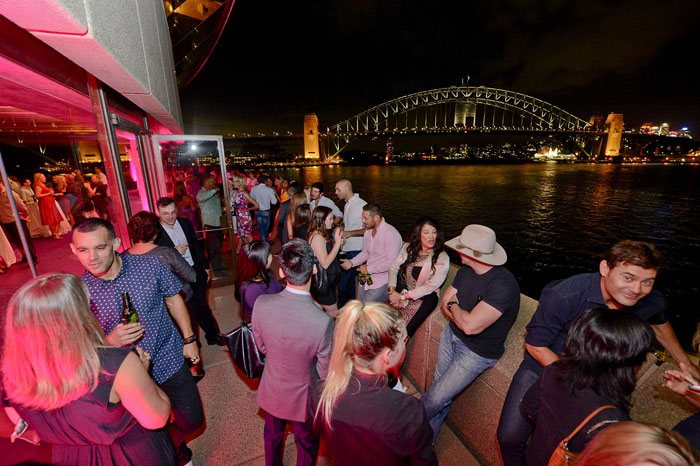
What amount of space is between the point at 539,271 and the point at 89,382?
537 inches

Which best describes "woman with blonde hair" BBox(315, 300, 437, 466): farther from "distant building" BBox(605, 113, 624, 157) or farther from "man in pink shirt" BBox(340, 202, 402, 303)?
"distant building" BBox(605, 113, 624, 157)

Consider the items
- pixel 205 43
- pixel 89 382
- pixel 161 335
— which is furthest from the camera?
pixel 205 43

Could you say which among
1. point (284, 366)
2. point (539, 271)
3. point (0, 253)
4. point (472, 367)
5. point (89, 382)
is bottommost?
point (539, 271)

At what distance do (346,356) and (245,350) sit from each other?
1.19 m

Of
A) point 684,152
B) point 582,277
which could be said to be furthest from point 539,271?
point 684,152

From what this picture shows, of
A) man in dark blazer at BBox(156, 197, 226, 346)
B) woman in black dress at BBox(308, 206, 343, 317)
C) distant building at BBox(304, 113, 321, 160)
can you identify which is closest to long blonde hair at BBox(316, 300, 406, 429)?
woman in black dress at BBox(308, 206, 343, 317)

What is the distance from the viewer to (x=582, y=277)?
1784 millimetres

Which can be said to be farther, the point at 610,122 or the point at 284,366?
the point at 610,122

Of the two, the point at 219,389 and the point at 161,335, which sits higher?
the point at 161,335

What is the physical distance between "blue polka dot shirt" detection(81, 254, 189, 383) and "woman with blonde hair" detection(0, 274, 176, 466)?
62 cm

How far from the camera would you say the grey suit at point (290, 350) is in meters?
1.53

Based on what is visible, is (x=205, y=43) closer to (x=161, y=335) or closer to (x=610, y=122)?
(x=161, y=335)

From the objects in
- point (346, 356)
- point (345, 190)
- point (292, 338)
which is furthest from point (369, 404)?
point (345, 190)

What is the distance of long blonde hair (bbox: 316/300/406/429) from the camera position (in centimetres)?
121
